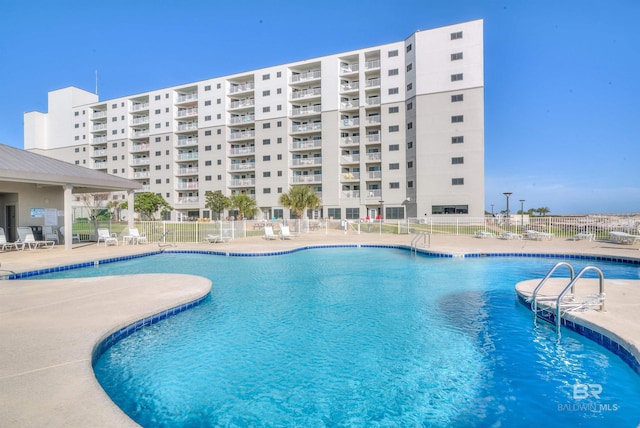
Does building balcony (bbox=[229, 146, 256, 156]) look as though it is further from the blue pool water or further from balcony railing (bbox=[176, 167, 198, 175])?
the blue pool water

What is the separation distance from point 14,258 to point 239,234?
1073 centimetres

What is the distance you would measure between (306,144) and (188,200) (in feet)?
68.8

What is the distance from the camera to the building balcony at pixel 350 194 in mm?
43531

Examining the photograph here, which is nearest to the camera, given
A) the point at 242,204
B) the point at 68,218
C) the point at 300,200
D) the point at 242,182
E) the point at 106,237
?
the point at 68,218

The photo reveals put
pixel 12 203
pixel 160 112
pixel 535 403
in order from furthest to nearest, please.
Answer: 1. pixel 160 112
2. pixel 12 203
3. pixel 535 403

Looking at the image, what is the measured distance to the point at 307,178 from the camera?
4556cm

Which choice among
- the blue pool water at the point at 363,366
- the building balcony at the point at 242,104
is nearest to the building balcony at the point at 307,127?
the building balcony at the point at 242,104

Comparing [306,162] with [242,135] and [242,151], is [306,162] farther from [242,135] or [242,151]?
[242,135]

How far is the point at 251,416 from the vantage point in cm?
352

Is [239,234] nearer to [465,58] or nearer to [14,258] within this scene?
[14,258]

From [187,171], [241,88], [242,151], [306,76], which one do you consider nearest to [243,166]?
[242,151]

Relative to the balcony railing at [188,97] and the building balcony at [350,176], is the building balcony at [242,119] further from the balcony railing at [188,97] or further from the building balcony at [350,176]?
the building balcony at [350,176]

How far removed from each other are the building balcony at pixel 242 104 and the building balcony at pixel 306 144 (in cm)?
906

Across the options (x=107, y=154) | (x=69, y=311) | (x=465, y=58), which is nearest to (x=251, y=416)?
(x=69, y=311)
